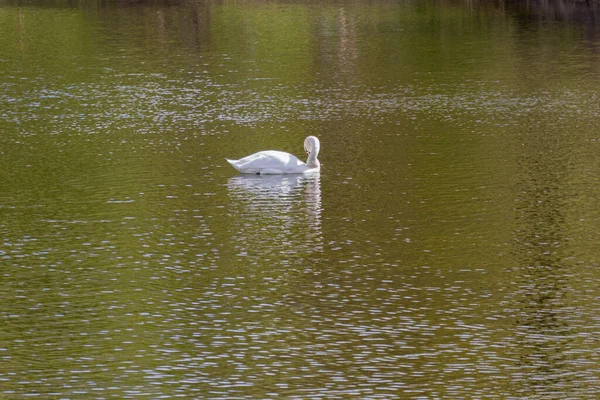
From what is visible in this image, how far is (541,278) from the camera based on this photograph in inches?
666

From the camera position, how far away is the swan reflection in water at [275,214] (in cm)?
1878

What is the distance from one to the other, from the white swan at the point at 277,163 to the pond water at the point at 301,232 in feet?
1.09

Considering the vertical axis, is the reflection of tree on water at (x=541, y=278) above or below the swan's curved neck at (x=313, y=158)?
below

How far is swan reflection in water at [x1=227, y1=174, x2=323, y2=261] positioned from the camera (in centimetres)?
1878

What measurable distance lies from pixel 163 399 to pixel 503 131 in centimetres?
1816

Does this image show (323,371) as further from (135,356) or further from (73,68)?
(73,68)

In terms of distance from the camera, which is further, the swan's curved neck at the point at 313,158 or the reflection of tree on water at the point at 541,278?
the swan's curved neck at the point at 313,158

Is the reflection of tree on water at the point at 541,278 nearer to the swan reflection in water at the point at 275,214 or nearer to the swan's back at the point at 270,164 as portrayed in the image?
the swan reflection in water at the point at 275,214

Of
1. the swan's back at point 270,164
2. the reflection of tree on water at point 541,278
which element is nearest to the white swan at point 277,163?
the swan's back at point 270,164

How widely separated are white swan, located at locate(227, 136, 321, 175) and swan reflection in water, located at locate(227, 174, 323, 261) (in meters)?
0.11

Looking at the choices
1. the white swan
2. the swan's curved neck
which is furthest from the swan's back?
the swan's curved neck

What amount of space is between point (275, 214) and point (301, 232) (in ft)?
4.71

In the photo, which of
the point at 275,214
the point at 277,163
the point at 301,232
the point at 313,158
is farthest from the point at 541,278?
the point at 277,163

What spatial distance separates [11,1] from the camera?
70.6 meters
